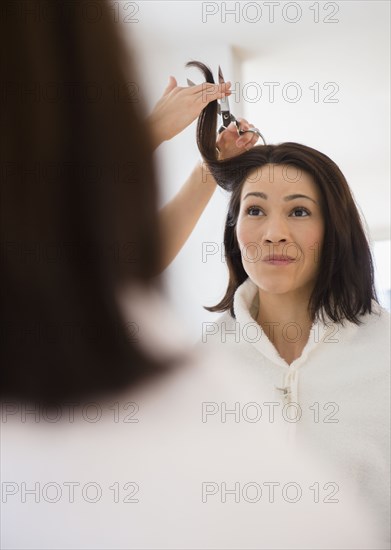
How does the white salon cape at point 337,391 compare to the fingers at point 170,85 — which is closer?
the white salon cape at point 337,391

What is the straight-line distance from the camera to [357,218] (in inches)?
30.3

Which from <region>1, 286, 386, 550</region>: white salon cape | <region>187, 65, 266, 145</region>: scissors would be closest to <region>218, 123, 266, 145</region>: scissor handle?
<region>187, 65, 266, 145</region>: scissors

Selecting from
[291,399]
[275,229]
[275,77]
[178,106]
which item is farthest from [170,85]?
[291,399]

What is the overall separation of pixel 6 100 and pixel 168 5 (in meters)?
0.25

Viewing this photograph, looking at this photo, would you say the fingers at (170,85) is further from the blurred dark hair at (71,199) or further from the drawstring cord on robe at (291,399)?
the drawstring cord on robe at (291,399)

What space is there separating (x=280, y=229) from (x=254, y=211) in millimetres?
38

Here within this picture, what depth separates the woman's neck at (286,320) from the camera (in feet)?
2.58

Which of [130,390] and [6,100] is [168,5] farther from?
[130,390]

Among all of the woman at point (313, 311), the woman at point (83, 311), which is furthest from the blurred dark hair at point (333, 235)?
the woman at point (83, 311)

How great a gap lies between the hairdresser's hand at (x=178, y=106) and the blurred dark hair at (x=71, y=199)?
24mm

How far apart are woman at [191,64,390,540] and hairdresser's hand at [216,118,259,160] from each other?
13 millimetres

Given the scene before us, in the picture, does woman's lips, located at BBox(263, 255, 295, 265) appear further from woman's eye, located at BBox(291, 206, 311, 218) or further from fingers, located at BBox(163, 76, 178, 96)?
fingers, located at BBox(163, 76, 178, 96)

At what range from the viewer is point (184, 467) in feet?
2.74

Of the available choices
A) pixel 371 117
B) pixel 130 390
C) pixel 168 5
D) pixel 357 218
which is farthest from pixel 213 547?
pixel 168 5
